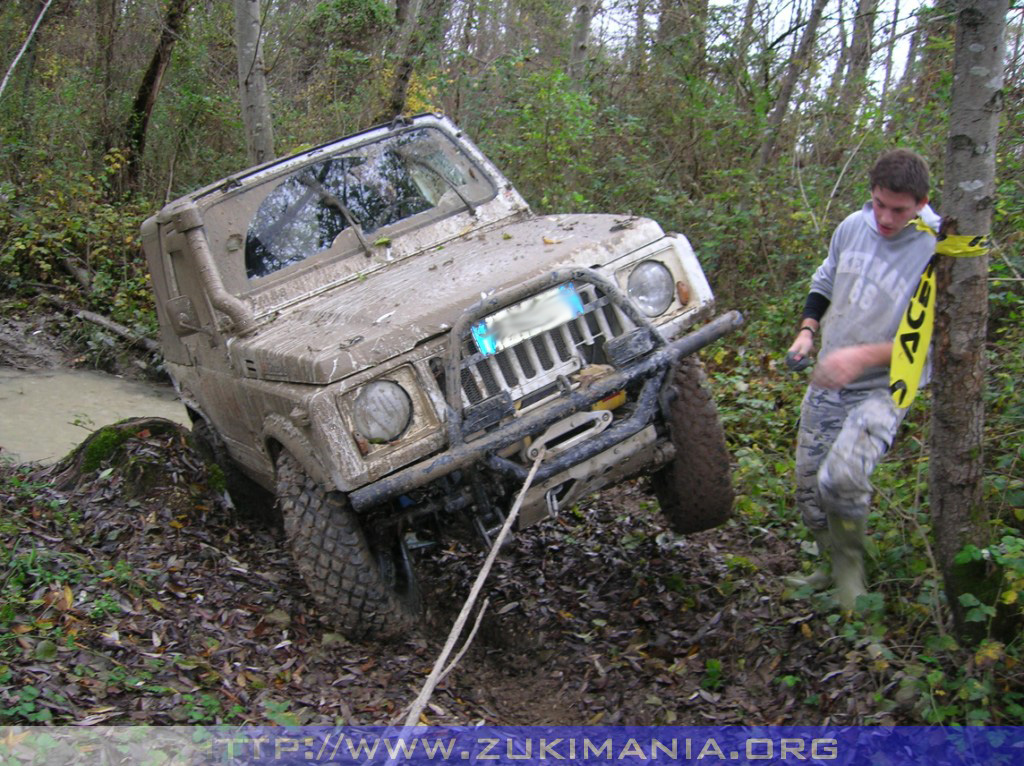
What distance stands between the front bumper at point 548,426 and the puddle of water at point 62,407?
13.5 feet

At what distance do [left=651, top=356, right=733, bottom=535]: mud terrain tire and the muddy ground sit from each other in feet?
0.96

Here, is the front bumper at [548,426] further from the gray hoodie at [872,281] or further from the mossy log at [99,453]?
the mossy log at [99,453]

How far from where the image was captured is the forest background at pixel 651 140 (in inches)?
170

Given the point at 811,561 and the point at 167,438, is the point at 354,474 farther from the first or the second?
the point at 167,438

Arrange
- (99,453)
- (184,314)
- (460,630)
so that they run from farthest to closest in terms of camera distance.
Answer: (99,453)
(184,314)
(460,630)

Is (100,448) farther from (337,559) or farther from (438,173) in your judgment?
(438,173)

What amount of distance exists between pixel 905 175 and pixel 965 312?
1.83ft

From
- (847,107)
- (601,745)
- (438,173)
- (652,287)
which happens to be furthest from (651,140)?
(601,745)

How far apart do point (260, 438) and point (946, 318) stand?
9.42 feet

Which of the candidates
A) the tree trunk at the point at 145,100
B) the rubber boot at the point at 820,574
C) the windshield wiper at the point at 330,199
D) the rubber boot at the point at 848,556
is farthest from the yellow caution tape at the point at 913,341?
the tree trunk at the point at 145,100

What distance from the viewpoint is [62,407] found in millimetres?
8391

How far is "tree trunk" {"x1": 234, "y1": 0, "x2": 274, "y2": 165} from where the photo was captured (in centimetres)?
849

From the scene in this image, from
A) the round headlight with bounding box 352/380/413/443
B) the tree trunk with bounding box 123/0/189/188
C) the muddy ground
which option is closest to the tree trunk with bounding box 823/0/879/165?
the muddy ground

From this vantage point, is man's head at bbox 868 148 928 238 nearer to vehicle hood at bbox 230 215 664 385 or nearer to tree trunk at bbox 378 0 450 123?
vehicle hood at bbox 230 215 664 385
